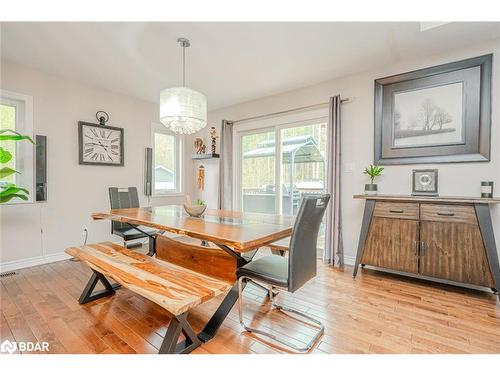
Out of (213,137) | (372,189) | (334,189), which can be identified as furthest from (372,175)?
(213,137)

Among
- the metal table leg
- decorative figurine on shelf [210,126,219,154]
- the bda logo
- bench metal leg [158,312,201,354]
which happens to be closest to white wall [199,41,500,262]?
decorative figurine on shelf [210,126,219,154]

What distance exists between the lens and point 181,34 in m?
2.29

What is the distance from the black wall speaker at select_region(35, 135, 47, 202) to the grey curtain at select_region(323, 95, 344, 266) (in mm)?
3611

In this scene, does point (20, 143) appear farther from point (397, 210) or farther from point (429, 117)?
point (429, 117)

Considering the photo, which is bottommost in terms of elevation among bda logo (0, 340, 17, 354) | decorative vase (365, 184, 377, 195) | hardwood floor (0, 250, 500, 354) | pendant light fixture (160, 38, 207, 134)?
bda logo (0, 340, 17, 354)

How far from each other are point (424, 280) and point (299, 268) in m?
1.93

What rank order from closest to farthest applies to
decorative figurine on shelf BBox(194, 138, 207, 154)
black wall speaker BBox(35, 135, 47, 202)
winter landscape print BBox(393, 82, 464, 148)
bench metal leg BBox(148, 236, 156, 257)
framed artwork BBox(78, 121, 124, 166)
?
winter landscape print BBox(393, 82, 464, 148)
bench metal leg BBox(148, 236, 156, 257)
black wall speaker BBox(35, 135, 47, 202)
framed artwork BBox(78, 121, 124, 166)
decorative figurine on shelf BBox(194, 138, 207, 154)

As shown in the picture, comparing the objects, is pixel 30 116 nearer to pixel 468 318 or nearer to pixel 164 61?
pixel 164 61

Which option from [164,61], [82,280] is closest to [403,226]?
[164,61]

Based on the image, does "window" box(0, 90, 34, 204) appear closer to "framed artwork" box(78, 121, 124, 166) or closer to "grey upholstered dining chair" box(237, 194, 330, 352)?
"framed artwork" box(78, 121, 124, 166)

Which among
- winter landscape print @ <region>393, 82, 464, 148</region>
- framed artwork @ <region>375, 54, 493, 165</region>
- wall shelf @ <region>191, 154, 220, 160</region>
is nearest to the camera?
framed artwork @ <region>375, 54, 493, 165</region>

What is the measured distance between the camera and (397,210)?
101 inches

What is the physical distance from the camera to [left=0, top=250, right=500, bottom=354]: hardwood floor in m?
1.58

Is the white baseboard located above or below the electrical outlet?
below
